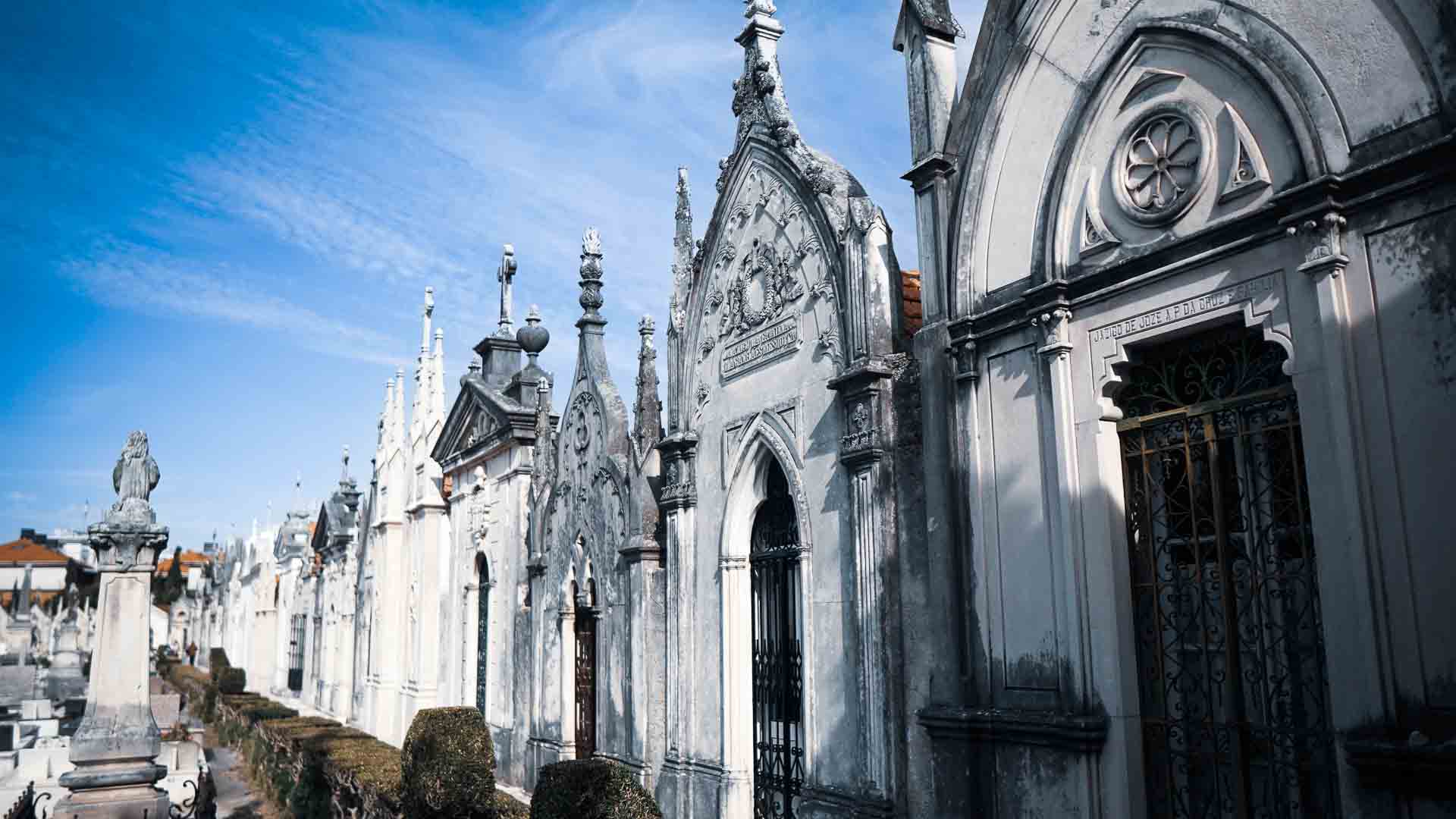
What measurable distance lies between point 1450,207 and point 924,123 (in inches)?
163

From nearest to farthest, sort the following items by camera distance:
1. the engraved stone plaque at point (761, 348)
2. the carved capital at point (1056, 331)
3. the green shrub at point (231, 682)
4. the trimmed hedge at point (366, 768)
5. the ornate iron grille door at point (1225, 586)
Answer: the ornate iron grille door at point (1225, 586)
the carved capital at point (1056, 331)
the engraved stone plaque at point (761, 348)
the trimmed hedge at point (366, 768)
the green shrub at point (231, 682)

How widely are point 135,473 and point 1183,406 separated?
12.8 meters

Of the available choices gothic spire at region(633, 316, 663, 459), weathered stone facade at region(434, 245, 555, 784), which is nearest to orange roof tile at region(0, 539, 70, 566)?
weathered stone facade at region(434, 245, 555, 784)

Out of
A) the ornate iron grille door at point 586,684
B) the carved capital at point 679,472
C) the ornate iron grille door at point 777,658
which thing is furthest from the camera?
the ornate iron grille door at point 586,684

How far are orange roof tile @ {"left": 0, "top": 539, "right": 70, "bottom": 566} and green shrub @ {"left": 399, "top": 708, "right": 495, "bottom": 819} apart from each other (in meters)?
86.4

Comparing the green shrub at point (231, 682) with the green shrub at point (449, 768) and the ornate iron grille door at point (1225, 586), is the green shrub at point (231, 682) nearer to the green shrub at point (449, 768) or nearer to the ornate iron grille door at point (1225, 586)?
the green shrub at point (449, 768)

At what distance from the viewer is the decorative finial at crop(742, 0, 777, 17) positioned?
11.1 meters

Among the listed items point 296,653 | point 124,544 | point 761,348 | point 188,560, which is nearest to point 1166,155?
point 761,348

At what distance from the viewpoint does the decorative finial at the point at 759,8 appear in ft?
36.3

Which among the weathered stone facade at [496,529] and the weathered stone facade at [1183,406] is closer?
the weathered stone facade at [1183,406]

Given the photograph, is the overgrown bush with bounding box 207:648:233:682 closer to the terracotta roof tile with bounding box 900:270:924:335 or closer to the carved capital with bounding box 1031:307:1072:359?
the terracotta roof tile with bounding box 900:270:924:335

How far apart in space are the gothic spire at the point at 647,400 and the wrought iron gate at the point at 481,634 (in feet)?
23.3

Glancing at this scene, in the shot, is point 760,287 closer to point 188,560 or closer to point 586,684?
point 586,684

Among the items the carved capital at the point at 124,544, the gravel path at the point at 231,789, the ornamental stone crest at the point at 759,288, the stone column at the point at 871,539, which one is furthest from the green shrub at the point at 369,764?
the ornamental stone crest at the point at 759,288
